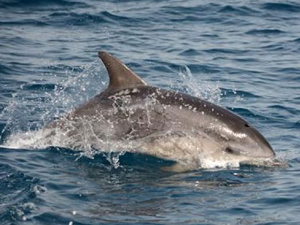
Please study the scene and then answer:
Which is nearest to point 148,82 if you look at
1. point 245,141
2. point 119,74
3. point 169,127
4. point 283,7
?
point 119,74

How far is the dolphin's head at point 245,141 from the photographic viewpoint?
458 inches

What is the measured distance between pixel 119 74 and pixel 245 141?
206cm

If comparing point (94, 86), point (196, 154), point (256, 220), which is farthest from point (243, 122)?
point (94, 86)

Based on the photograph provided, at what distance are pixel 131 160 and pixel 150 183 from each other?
1.19 metres

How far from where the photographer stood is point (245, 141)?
11672mm

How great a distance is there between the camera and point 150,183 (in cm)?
1057

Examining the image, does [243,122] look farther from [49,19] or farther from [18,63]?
[49,19]

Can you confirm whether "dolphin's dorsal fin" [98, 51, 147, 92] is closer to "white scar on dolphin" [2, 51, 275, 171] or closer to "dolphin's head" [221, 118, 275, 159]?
"white scar on dolphin" [2, 51, 275, 171]

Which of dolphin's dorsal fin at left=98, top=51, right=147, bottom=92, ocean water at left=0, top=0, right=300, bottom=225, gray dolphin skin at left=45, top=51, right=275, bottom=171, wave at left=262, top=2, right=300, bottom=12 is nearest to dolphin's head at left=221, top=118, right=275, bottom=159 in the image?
gray dolphin skin at left=45, top=51, right=275, bottom=171

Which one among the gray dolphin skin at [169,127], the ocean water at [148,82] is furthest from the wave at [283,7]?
the gray dolphin skin at [169,127]

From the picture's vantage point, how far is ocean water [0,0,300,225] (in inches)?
376

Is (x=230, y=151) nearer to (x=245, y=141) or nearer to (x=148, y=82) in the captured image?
(x=245, y=141)

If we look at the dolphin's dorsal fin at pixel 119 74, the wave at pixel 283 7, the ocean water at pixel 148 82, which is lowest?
the ocean water at pixel 148 82

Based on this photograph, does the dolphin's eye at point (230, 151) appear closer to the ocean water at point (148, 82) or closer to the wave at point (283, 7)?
the ocean water at point (148, 82)
